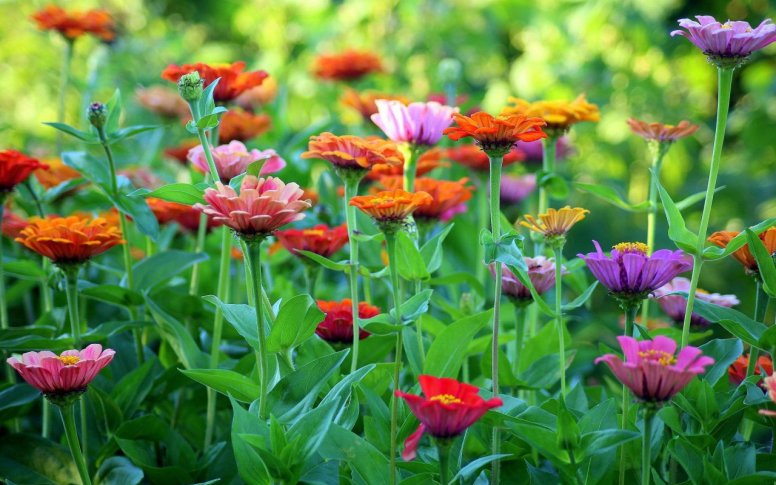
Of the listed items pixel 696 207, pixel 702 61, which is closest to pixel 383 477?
pixel 696 207

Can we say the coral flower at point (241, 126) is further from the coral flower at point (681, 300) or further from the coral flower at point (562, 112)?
the coral flower at point (681, 300)

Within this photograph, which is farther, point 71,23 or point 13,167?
point 71,23

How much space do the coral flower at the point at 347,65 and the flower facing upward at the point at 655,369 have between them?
1.19 metres

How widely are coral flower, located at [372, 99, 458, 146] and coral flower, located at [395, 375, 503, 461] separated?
34cm

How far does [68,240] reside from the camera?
83 centimetres

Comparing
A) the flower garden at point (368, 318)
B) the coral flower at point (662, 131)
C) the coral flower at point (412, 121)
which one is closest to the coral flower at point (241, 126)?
the flower garden at point (368, 318)

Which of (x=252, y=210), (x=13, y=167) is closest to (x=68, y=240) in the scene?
(x=13, y=167)

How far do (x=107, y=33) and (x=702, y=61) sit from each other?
2.17 metres

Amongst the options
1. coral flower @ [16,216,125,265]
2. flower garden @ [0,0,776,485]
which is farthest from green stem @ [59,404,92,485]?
coral flower @ [16,216,125,265]

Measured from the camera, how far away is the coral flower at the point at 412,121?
894 millimetres

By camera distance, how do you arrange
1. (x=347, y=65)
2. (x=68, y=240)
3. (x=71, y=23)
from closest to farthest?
1. (x=68, y=240)
2. (x=71, y=23)
3. (x=347, y=65)

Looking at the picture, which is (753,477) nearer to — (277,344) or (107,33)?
(277,344)

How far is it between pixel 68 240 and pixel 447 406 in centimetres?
44

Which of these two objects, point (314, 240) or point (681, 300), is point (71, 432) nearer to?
point (314, 240)
